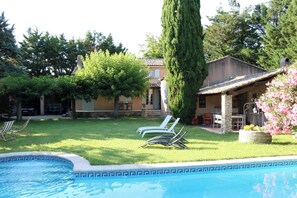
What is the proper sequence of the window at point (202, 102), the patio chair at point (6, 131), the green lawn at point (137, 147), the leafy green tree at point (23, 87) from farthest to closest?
the window at point (202, 102) → the leafy green tree at point (23, 87) → the patio chair at point (6, 131) → the green lawn at point (137, 147)

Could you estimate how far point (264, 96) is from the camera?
14438 mm

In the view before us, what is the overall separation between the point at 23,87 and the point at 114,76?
316 inches

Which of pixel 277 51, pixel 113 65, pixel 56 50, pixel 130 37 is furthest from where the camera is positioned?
pixel 130 37

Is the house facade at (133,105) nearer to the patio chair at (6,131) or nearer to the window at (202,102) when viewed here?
the window at (202,102)

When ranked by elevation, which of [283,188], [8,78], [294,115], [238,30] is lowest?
[283,188]

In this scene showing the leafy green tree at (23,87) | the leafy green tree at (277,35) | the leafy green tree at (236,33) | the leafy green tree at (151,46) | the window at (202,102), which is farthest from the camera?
the leafy green tree at (151,46)

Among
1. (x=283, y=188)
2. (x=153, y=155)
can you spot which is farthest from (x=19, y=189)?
(x=283, y=188)

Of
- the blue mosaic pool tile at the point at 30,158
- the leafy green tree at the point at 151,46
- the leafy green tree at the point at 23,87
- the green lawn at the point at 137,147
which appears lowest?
the blue mosaic pool tile at the point at 30,158

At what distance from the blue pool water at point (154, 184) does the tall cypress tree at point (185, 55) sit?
477 inches

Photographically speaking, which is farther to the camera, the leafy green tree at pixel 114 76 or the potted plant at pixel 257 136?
the leafy green tree at pixel 114 76

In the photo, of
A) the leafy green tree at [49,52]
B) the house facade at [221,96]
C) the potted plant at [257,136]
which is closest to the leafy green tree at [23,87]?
the house facade at [221,96]

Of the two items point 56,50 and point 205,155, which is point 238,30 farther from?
point 205,155

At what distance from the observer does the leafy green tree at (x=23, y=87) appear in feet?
83.9

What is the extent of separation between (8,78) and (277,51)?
31.0m
